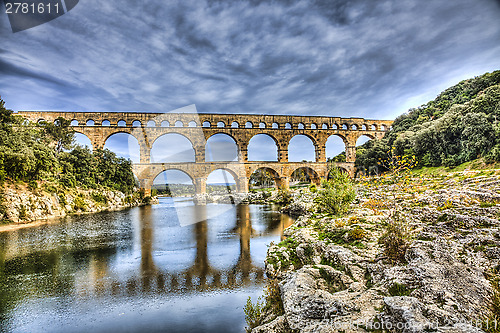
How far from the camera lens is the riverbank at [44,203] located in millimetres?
17062

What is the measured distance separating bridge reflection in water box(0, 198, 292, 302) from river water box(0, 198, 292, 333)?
A: 0.10 ft

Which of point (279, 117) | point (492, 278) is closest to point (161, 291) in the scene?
point (492, 278)

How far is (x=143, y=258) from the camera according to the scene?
32.8 feet

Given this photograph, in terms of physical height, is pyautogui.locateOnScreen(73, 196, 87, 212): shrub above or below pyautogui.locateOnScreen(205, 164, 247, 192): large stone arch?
below

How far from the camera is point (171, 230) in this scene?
15.8 meters

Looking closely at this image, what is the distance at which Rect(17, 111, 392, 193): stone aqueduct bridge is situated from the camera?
3362cm

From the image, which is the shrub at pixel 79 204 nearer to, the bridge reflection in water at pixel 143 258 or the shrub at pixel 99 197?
the shrub at pixel 99 197

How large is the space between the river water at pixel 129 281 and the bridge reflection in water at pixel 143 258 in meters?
0.03

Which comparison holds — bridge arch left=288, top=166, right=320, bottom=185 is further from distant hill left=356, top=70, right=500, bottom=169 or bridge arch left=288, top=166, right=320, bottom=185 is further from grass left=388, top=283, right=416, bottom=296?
grass left=388, top=283, right=416, bottom=296

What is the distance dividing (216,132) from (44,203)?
20967mm

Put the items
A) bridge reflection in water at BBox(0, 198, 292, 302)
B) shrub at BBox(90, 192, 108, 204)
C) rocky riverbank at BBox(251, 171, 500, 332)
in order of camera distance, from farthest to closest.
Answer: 1. shrub at BBox(90, 192, 108, 204)
2. bridge reflection in water at BBox(0, 198, 292, 302)
3. rocky riverbank at BBox(251, 171, 500, 332)

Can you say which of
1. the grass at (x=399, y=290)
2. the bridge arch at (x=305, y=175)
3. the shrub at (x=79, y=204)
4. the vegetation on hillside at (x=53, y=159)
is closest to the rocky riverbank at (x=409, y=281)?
the grass at (x=399, y=290)

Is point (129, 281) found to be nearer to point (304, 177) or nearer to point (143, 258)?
point (143, 258)

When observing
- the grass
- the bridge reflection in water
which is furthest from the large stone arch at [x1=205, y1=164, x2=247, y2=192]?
the grass
